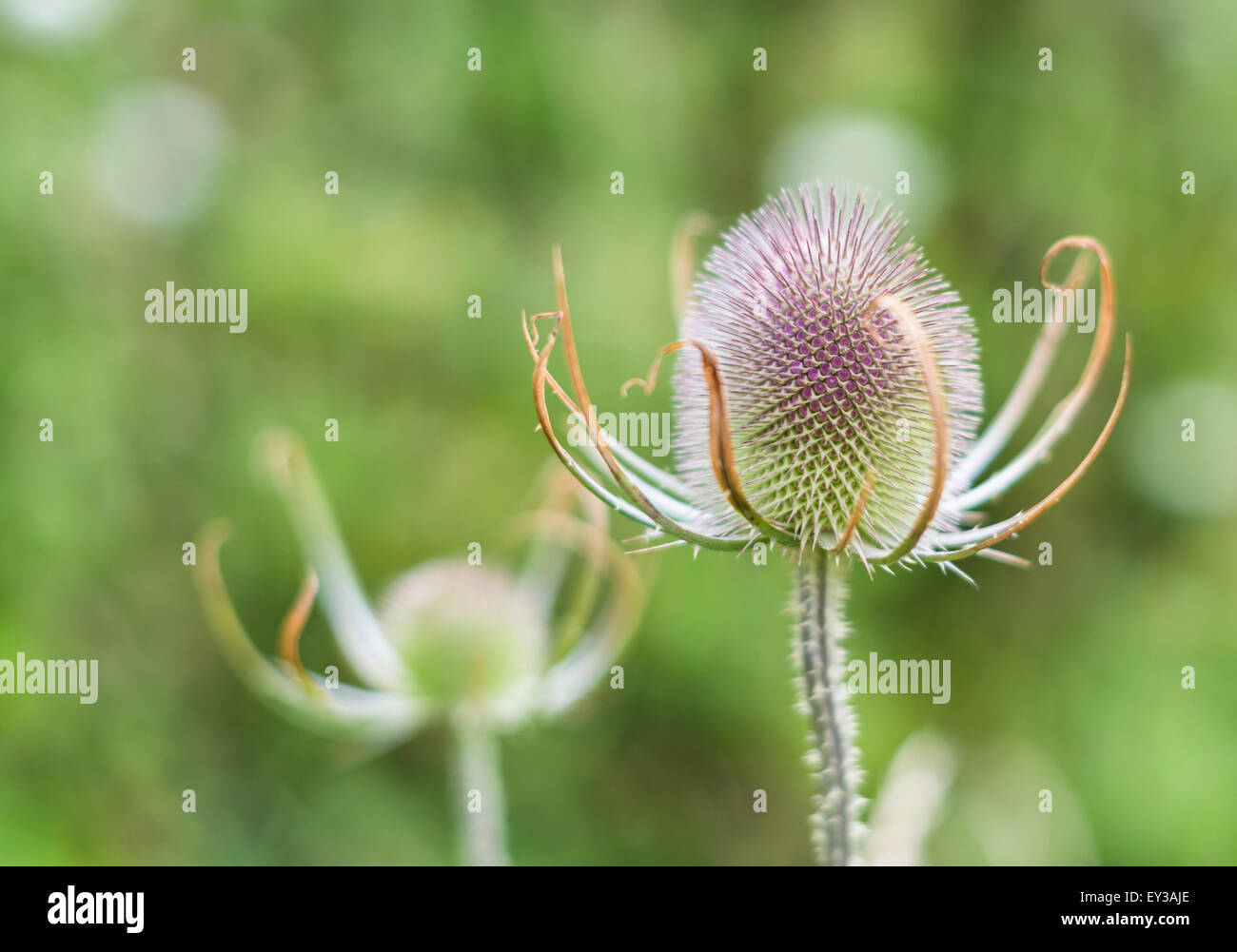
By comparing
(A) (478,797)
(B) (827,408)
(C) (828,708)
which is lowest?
(A) (478,797)

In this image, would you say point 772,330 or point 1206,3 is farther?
point 1206,3

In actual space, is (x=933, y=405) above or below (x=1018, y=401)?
below

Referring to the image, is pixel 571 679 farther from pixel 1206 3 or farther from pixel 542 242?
pixel 1206 3

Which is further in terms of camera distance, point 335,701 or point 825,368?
point 335,701

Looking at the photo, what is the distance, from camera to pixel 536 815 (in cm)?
459

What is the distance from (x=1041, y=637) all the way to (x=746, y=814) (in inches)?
64.2

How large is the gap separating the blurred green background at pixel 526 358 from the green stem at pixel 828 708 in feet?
9.45

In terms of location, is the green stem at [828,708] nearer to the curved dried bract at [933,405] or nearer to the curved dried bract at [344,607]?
the curved dried bract at [933,405]

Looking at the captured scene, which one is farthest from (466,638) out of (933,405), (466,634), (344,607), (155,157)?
(155,157)

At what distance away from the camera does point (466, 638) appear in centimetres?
292

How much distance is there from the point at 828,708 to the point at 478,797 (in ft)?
3.87

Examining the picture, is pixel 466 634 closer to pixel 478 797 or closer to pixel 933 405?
pixel 478 797

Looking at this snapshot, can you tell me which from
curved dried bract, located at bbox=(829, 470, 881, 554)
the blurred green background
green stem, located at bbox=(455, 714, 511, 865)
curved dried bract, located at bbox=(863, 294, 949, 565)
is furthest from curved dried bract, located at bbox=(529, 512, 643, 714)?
the blurred green background
